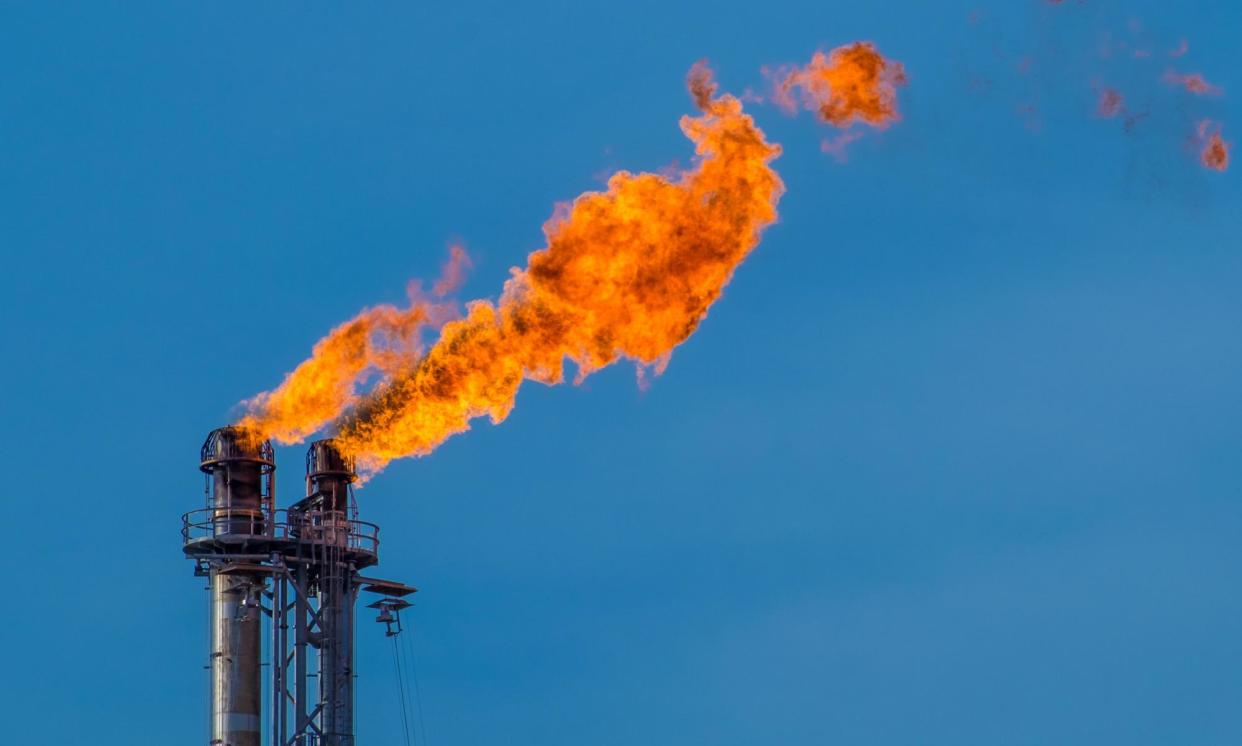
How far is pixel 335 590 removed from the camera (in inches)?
3984

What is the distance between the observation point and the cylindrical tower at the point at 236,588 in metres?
97.9

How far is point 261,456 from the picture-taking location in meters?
100

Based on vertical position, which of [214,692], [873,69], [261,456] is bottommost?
[214,692]

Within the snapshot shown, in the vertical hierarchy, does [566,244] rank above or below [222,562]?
above

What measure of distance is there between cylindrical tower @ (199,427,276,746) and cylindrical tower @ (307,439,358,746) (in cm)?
219

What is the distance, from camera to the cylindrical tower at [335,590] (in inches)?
3935

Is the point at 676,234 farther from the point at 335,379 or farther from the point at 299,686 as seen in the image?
the point at 299,686

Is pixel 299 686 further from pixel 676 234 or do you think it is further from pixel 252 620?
pixel 676 234

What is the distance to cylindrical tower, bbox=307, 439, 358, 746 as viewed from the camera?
99938mm

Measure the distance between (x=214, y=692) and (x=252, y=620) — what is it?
3096 mm

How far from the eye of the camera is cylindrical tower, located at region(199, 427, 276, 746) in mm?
97938

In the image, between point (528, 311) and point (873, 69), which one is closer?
point (873, 69)

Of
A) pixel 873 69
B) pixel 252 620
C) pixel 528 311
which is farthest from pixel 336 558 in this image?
pixel 873 69

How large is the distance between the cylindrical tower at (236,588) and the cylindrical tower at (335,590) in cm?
219
